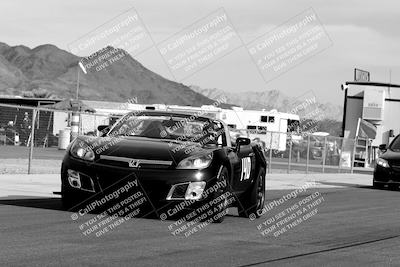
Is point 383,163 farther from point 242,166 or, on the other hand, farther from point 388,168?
point 242,166

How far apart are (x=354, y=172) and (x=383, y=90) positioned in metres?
21.6

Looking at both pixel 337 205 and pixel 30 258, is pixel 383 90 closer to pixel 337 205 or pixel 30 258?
pixel 337 205

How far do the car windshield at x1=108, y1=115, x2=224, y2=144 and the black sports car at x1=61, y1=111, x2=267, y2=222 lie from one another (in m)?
0.03

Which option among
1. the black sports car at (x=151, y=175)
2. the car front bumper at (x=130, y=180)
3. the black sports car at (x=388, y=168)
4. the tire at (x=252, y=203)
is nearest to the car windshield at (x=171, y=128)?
the black sports car at (x=151, y=175)

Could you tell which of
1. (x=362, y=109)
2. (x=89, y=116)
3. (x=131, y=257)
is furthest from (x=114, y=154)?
(x=362, y=109)

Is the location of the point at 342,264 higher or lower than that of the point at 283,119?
higher

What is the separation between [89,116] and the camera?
24.9 m

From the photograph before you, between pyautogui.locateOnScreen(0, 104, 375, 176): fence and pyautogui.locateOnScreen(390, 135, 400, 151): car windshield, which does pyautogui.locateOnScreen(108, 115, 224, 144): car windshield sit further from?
pyautogui.locateOnScreen(390, 135, 400, 151): car windshield

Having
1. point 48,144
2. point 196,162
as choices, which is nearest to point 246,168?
point 196,162

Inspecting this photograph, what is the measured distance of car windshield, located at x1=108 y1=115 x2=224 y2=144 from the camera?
11133mm

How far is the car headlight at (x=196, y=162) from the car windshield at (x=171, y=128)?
2.59 feet

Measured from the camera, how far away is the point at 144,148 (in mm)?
10125

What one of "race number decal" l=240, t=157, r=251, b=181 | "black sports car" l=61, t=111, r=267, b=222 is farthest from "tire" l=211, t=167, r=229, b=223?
"race number decal" l=240, t=157, r=251, b=181

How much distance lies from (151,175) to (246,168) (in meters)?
2.09
